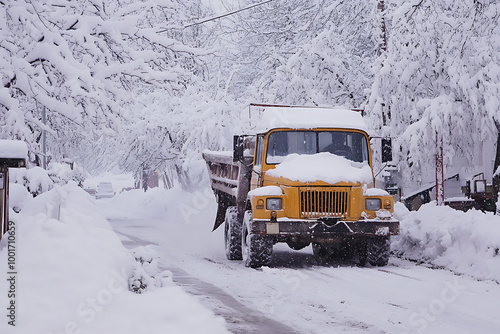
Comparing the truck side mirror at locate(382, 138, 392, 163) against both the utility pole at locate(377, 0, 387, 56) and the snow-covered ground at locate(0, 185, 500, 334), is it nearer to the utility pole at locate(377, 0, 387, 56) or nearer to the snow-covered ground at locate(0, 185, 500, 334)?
the snow-covered ground at locate(0, 185, 500, 334)

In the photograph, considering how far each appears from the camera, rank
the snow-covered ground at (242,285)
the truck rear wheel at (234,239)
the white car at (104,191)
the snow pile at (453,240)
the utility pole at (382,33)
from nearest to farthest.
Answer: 1. the snow-covered ground at (242,285)
2. the snow pile at (453,240)
3. the truck rear wheel at (234,239)
4. the utility pole at (382,33)
5. the white car at (104,191)

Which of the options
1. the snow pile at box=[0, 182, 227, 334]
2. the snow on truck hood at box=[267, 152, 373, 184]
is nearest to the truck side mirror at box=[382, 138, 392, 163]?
the snow on truck hood at box=[267, 152, 373, 184]

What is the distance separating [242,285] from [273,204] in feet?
6.85

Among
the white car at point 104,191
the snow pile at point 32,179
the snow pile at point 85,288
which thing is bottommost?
the snow pile at point 85,288

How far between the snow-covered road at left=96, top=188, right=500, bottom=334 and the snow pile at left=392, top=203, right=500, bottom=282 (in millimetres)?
357

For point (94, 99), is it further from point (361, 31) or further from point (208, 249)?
point (361, 31)

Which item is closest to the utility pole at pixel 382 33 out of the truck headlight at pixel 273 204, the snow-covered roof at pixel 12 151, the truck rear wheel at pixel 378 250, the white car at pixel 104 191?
the truck rear wheel at pixel 378 250

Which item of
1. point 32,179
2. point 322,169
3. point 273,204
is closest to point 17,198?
point 32,179

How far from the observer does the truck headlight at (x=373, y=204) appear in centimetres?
1150

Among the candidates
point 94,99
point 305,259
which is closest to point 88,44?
point 94,99

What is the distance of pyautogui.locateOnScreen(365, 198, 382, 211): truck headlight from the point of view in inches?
453

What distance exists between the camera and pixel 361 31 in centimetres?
2588

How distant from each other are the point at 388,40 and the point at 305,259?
368 inches

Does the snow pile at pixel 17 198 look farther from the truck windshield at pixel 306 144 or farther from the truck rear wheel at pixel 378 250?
the truck rear wheel at pixel 378 250
